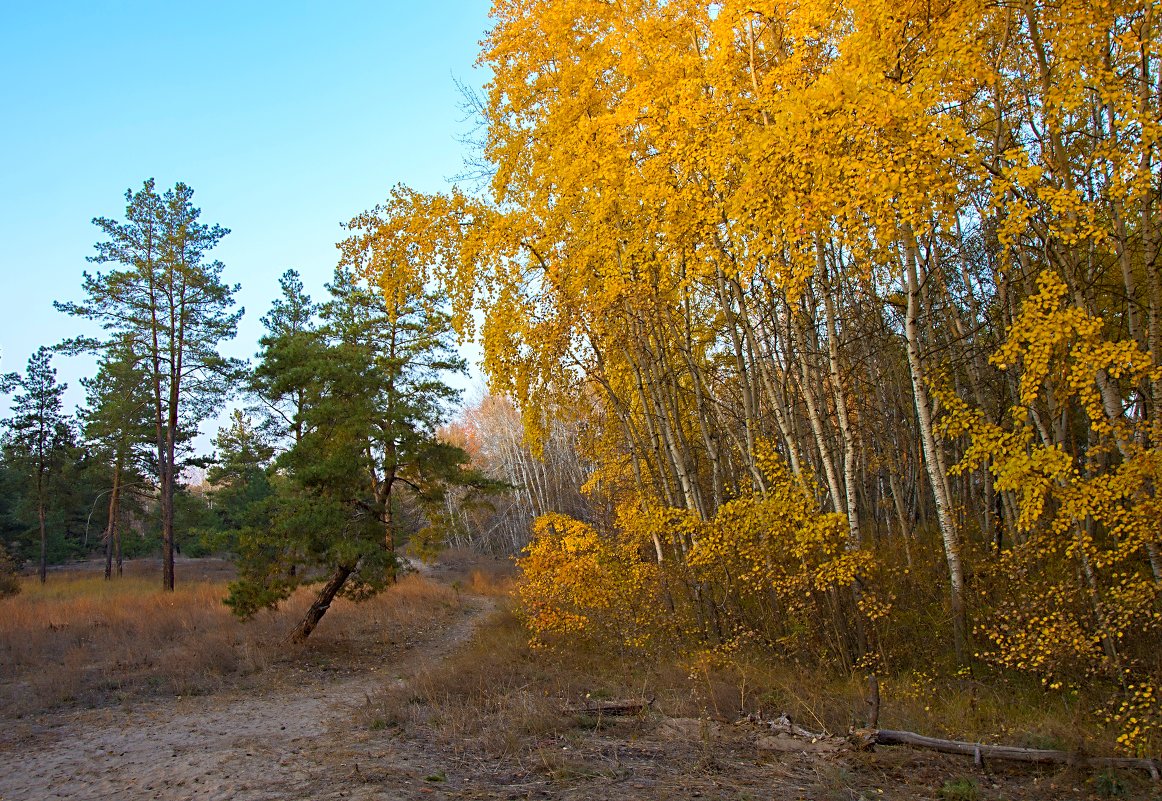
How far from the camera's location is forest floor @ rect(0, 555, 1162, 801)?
4473 millimetres

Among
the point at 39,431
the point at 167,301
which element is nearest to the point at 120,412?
the point at 167,301

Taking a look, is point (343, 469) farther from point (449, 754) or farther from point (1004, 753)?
point (1004, 753)

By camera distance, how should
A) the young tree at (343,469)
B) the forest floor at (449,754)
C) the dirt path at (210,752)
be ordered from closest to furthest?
the forest floor at (449,754)
the dirt path at (210,752)
the young tree at (343,469)

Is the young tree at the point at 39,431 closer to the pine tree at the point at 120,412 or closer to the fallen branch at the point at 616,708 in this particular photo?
the pine tree at the point at 120,412

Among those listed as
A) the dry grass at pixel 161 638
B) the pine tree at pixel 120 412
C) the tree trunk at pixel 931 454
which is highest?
the pine tree at pixel 120 412

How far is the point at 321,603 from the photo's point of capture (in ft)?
39.9

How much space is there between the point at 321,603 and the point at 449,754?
7.46 m

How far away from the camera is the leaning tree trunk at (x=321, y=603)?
38.5 feet

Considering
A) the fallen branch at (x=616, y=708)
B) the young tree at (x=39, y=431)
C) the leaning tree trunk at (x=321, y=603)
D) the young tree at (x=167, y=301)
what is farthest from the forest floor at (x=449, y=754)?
the young tree at (x=39, y=431)

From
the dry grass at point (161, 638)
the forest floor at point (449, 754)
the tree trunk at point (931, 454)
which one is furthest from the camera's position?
the dry grass at point (161, 638)

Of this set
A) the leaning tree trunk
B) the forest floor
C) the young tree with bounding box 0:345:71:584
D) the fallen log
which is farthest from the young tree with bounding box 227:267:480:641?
the young tree with bounding box 0:345:71:584

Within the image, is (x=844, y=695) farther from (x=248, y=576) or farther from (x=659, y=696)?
(x=248, y=576)

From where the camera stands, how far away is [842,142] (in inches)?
208

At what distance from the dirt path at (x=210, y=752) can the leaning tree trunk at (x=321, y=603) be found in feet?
7.46
